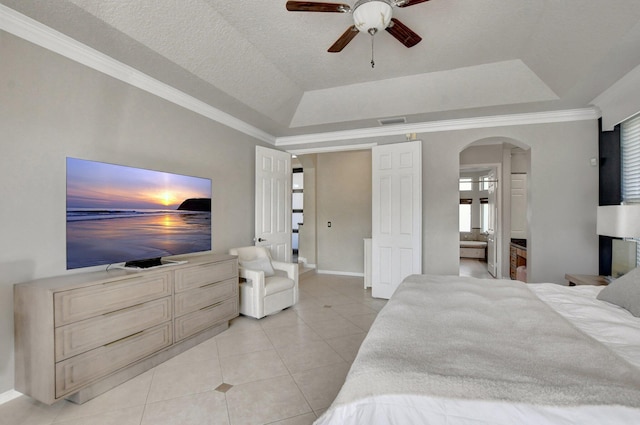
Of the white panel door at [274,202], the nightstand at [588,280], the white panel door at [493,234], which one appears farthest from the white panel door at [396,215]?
the white panel door at [493,234]

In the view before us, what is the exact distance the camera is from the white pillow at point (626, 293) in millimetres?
1804

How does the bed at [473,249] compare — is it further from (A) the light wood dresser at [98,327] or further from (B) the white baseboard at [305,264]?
(A) the light wood dresser at [98,327]

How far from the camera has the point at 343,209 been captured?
20.9 feet

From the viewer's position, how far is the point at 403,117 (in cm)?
414

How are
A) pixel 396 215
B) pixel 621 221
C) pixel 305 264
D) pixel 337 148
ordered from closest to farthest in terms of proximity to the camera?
pixel 621 221, pixel 396 215, pixel 337 148, pixel 305 264

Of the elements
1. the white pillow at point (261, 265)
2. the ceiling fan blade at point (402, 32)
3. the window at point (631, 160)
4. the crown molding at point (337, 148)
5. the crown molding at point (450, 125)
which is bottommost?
the white pillow at point (261, 265)

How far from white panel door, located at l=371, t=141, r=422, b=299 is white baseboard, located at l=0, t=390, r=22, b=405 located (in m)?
3.81

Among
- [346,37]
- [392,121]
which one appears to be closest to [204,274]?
[346,37]

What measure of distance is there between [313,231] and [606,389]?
567 cm

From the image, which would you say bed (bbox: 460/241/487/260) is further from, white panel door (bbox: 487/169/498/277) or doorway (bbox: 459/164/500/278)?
white panel door (bbox: 487/169/498/277)

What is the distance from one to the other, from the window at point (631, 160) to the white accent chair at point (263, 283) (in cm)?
368

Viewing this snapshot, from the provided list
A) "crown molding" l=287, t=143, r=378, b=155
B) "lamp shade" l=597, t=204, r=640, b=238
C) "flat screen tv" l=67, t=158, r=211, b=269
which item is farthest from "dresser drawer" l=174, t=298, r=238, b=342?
"lamp shade" l=597, t=204, r=640, b=238

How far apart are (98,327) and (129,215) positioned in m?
0.90

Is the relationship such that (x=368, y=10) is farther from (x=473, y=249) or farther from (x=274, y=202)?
(x=473, y=249)
